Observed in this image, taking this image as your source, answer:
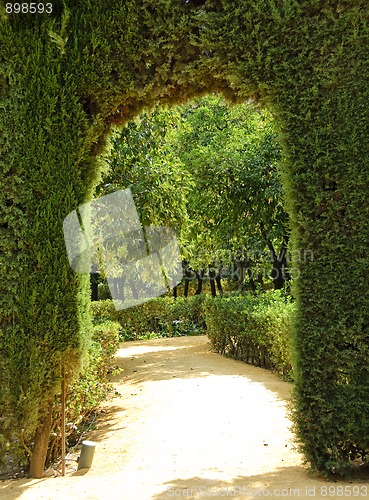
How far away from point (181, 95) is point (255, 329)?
6736 mm

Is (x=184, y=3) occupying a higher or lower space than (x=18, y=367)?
higher

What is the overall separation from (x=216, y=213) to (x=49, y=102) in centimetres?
966

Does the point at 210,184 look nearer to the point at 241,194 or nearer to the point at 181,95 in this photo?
the point at 241,194

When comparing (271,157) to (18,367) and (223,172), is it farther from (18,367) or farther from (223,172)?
(18,367)

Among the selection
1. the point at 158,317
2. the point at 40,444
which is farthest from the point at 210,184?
the point at 40,444

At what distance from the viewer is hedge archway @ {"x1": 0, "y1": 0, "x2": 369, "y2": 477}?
14.3 ft

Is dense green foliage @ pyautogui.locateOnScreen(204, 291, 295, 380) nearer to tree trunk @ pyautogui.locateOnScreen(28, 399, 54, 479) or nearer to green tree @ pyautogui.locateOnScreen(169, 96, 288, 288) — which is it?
green tree @ pyautogui.locateOnScreen(169, 96, 288, 288)

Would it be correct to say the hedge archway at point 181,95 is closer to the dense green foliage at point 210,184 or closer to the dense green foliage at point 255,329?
the dense green foliage at point 210,184

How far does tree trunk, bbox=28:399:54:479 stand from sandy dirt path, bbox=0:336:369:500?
8.6 inches

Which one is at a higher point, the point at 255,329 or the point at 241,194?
the point at 241,194

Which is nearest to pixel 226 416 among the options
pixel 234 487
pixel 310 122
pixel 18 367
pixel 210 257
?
pixel 234 487

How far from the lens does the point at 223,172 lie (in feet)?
44.7

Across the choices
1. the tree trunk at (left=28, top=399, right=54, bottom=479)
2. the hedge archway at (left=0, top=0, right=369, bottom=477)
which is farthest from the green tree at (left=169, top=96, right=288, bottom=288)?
the tree trunk at (left=28, top=399, right=54, bottom=479)

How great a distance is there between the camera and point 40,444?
4855 millimetres
